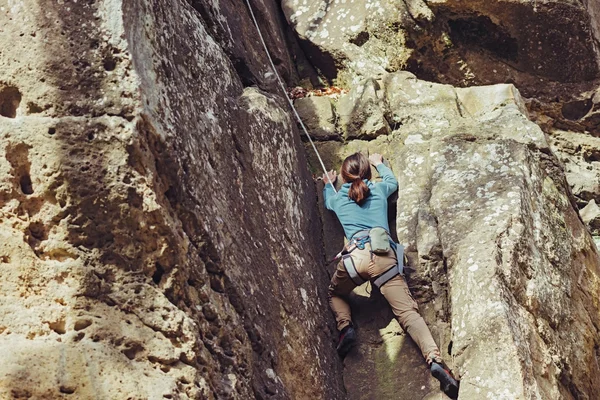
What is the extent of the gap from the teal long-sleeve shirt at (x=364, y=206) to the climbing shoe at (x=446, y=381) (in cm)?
144

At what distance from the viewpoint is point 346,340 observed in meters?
7.24

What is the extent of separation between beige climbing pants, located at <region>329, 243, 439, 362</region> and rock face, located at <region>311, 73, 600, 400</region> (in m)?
0.20

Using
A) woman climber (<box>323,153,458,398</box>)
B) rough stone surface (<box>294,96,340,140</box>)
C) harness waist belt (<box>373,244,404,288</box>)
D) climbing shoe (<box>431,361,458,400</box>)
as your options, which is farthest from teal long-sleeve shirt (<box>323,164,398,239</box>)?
climbing shoe (<box>431,361,458,400</box>)

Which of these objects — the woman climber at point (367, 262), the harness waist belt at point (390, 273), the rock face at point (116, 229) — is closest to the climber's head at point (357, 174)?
the woman climber at point (367, 262)

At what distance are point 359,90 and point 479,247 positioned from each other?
2800mm

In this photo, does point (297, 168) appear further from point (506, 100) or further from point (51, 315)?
point (51, 315)

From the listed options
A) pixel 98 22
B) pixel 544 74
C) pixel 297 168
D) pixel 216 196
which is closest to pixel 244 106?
pixel 297 168

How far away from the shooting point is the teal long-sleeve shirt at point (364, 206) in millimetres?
7676

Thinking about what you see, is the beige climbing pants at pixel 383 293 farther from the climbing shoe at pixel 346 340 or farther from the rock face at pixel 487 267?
the rock face at pixel 487 267

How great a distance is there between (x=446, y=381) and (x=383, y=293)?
96 centimetres

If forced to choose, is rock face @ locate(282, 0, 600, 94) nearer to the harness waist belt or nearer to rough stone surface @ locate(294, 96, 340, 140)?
rough stone surface @ locate(294, 96, 340, 140)

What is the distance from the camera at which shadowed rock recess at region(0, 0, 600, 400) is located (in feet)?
17.2

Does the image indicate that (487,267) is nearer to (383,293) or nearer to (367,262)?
(383,293)

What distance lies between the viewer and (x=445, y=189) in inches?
311
